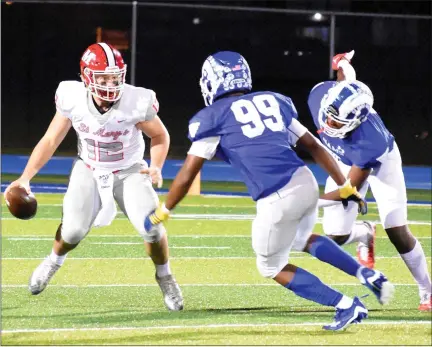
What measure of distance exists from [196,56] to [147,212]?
13.1m

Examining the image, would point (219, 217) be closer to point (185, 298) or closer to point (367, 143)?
point (185, 298)

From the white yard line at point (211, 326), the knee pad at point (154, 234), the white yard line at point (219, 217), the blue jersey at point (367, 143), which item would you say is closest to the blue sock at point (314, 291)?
the white yard line at point (211, 326)

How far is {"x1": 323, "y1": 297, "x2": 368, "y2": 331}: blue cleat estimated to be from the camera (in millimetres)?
5766

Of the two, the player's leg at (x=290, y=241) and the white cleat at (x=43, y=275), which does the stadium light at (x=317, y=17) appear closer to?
the white cleat at (x=43, y=275)

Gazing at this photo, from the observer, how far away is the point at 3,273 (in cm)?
812

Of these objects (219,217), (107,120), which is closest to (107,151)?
(107,120)

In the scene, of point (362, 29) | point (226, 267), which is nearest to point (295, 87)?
point (362, 29)

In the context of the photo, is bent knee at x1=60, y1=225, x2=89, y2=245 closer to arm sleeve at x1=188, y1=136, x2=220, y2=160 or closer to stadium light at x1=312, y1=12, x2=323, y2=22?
arm sleeve at x1=188, y1=136, x2=220, y2=160

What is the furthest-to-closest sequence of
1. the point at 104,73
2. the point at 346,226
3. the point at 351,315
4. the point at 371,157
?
the point at 346,226 → the point at 371,157 → the point at 104,73 → the point at 351,315

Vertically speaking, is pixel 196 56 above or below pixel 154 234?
below

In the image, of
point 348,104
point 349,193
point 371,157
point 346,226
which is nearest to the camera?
point 349,193

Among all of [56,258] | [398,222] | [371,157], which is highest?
[371,157]

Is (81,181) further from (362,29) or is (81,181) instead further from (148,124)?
(362,29)

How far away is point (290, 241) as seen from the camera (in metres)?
5.91
